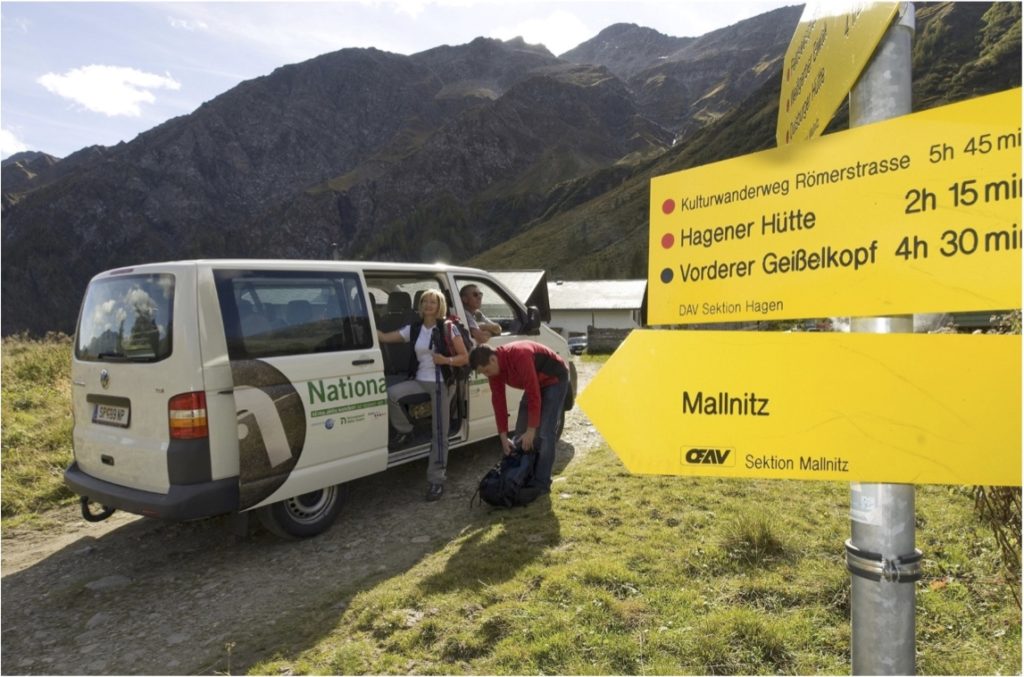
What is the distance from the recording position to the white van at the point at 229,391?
384cm

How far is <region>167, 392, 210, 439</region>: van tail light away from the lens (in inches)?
150

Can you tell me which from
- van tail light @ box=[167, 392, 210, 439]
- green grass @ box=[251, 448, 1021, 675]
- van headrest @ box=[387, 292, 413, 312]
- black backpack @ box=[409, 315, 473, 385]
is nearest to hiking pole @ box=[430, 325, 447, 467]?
black backpack @ box=[409, 315, 473, 385]

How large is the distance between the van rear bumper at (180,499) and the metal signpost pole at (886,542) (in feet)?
12.3

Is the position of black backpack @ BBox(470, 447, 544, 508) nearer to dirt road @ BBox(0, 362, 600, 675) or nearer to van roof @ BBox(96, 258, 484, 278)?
dirt road @ BBox(0, 362, 600, 675)

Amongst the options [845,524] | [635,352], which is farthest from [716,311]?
[845,524]

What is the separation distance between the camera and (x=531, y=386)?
5.00 metres

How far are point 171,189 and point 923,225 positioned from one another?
202 meters

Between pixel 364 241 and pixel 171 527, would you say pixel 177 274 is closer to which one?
pixel 171 527

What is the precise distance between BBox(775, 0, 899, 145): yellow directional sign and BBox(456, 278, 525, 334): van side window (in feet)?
16.0

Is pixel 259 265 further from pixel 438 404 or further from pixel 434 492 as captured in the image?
pixel 434 492

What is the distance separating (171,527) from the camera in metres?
5.14

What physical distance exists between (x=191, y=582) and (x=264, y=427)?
1270mm

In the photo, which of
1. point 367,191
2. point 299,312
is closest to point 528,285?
point 299,312

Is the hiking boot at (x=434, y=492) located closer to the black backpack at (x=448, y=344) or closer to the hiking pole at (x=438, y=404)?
the hiking pole at (x=438, y=404)
